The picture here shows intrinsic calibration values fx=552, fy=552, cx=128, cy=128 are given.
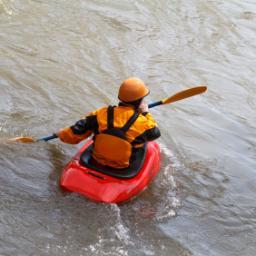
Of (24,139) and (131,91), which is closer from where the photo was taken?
(131,91)

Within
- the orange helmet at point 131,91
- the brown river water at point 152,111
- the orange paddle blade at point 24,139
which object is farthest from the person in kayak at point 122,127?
the orange paddle blade at point 24,139

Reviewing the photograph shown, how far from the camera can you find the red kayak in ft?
15.1

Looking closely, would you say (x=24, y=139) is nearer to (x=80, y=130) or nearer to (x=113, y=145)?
(x=80, y=130)

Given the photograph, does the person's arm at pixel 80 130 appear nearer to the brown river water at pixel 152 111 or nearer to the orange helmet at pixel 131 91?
the orange helmet at pixel 131 91

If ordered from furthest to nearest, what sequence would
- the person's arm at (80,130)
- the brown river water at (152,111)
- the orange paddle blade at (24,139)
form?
the orange paddle blade at (24,139), the person's arm at (80,130), the brown river water at (152,111)

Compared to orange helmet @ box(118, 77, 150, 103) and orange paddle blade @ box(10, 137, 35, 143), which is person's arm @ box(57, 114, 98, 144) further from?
orange paddle blade @ box(10, 137, 35, 143)

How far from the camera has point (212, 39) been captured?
937cm

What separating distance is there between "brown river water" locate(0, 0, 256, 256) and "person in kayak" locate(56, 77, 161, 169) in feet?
1.42

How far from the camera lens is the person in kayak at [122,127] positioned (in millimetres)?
4609

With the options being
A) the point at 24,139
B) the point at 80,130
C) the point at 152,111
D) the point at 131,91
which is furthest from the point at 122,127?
the point at 152,111

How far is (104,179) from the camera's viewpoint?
4660 millimetres

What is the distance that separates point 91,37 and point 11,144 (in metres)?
3.55

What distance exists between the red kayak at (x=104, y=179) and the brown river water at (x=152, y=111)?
0.12m

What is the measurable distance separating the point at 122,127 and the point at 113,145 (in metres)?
0.17
